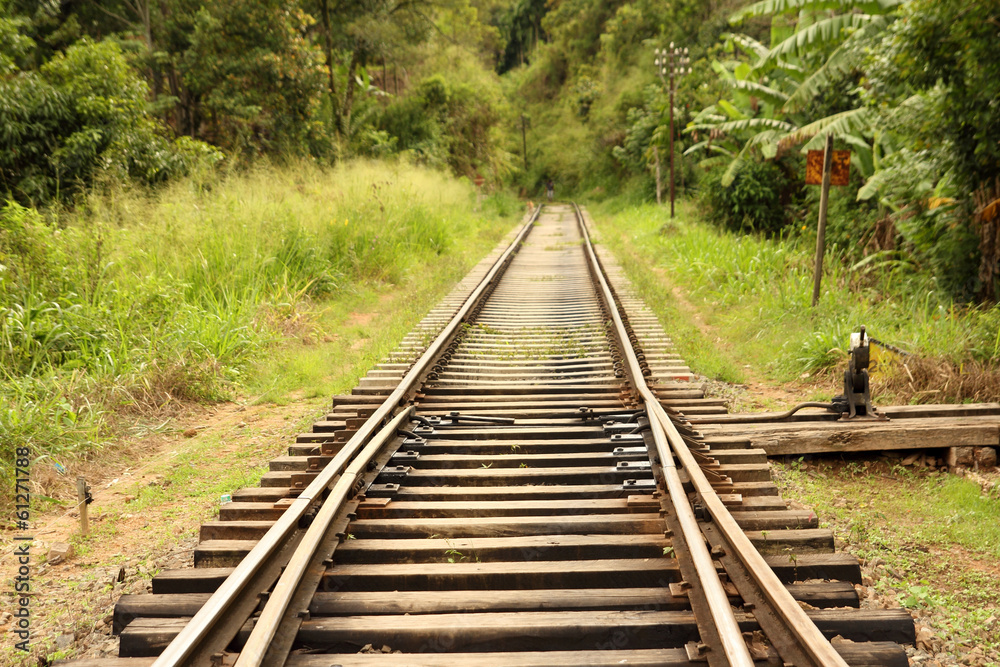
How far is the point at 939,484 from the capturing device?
452 centimetres

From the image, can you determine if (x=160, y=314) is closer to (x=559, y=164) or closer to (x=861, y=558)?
(x=861, y=558)

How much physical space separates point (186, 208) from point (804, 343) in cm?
780

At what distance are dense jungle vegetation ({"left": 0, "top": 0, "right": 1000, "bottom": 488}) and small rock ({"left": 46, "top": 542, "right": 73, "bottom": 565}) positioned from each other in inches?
54.8

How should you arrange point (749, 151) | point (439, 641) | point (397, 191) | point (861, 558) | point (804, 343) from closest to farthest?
point (439, 641)
point (861, 558)
point (804, 343)
point (397, 191)
point (749, 151)

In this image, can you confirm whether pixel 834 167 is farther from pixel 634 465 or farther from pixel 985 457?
pixel 634 465

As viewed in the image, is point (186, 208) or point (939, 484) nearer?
point (939, 484)

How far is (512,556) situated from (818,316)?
6.18m

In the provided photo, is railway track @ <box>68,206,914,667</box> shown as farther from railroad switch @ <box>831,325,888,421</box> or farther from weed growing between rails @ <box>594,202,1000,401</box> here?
weed growing between rails @ <box>594,202,1000,401</box>

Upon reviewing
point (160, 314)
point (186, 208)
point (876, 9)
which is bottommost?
point (160, 314)

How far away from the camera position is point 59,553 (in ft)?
11.9

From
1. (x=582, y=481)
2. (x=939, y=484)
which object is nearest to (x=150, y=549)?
(x=582, y=481)

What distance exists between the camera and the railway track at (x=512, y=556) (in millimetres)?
2336

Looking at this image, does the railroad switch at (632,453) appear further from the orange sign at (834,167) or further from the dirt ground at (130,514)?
the orange sign at (834,167)

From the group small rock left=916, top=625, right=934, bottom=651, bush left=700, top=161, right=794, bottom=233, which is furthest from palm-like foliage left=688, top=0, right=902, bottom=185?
small rock left=916, top=625, right=934, bottom=651
